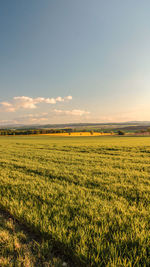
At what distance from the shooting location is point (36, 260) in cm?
176

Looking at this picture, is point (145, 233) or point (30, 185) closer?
point (145, 233)

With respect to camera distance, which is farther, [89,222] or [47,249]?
[89,222]

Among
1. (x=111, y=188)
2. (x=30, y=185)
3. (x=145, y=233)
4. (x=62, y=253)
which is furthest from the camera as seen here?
(x=30, y=185)

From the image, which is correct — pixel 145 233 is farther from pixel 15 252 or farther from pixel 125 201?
pixel 15 252

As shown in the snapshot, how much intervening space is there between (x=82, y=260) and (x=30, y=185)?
10.7 feet

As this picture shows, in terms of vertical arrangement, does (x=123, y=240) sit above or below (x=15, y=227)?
above

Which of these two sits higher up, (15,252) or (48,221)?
(48,221)

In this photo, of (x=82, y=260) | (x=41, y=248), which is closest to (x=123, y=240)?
(x=82, y=260)

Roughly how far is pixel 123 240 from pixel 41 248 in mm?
1363

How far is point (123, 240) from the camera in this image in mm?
1912

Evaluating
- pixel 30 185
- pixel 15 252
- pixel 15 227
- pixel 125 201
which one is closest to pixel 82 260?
pixel 15 252

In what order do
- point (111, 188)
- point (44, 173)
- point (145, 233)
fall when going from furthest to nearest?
1. point (44, 173)
2. point (111, 188)
3. point (145, 233)

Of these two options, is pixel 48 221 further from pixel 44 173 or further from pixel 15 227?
pixel 44 173

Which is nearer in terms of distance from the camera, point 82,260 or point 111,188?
point 82,260
